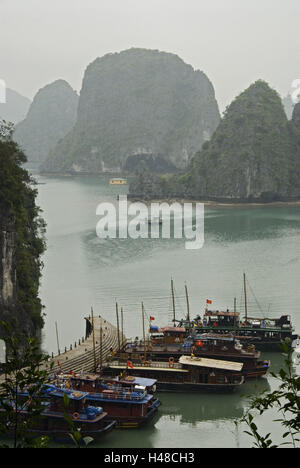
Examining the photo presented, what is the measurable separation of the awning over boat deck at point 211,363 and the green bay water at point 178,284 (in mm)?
1006

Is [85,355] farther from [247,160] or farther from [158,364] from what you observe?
[247,160]

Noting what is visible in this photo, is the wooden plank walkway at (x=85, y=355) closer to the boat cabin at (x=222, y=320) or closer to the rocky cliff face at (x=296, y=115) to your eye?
the boat cabin at (x=222, y=320)

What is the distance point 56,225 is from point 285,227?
90.0 ft

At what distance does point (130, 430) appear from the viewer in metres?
20.7

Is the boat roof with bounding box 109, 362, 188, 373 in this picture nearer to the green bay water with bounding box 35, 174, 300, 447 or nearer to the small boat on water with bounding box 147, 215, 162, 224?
the green bay water with bounding box 35, 174, 300, 447

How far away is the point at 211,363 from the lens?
24531 millimetres

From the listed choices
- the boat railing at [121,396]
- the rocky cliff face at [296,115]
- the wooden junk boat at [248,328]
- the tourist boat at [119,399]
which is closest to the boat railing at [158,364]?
the tourist boat at [119,399]

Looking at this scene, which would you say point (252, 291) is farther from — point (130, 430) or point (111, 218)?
point (111, 218)

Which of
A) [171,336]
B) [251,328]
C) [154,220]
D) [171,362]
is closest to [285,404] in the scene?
[171,362]

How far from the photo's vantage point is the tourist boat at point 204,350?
84.5 feet

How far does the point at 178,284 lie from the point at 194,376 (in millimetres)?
19200

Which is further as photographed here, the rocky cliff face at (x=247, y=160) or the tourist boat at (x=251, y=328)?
the rocky cliff face at (x=247, y=160)
